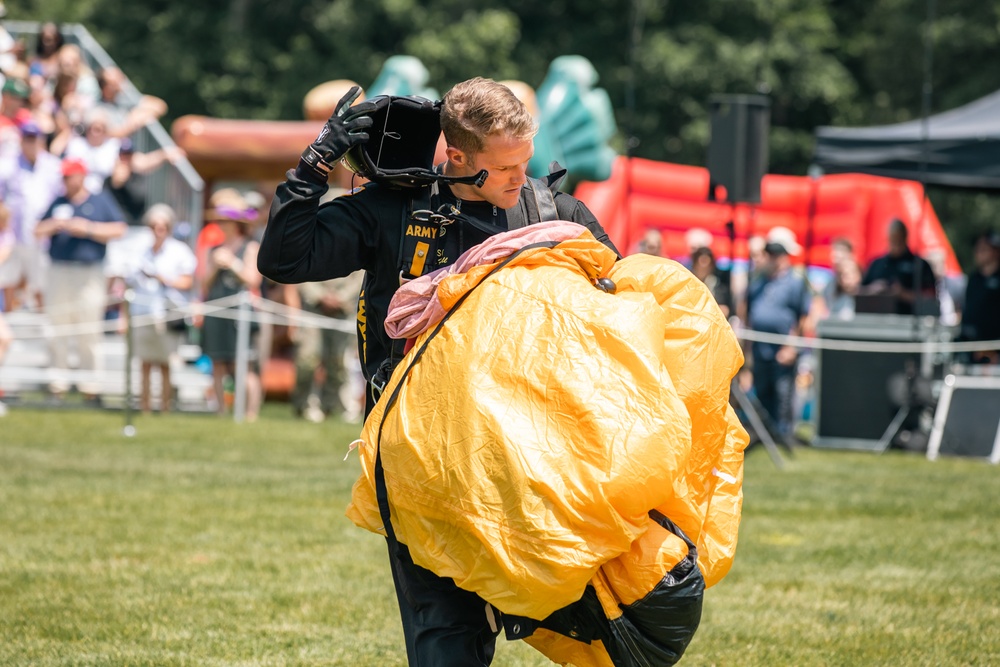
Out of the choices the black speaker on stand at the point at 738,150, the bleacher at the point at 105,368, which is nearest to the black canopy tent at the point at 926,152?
the black speaker on stand at the point at 738,150

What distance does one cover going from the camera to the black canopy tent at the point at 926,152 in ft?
40.6

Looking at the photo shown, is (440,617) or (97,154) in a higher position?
(97,154)

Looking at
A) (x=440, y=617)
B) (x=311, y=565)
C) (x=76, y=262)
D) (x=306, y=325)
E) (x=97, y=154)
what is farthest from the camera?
(x=97, y=154)

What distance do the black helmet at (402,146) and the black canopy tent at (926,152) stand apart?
32.0 ft

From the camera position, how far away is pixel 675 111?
33906 millimetres

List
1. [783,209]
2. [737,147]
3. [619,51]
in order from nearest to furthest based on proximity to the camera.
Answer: [737,147] < [783,209] < [619,51]

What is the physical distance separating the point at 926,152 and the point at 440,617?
10234 mm

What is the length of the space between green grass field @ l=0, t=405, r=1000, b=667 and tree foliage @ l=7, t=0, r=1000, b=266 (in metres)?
22.2

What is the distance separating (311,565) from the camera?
6.74 metres

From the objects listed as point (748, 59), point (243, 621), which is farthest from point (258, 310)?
point (748, 59)

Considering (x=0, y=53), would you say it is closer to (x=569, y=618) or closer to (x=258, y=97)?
(x=569, y=618)

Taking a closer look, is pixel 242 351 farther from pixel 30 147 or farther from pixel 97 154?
pixel 97 154

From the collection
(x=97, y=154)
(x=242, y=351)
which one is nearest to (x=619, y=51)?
(x=97, y=154)

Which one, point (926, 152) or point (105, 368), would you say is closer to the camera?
point (926, 152)
